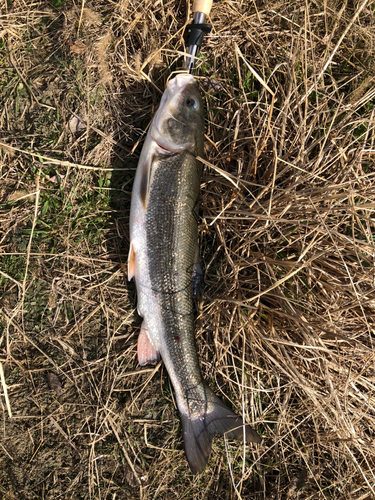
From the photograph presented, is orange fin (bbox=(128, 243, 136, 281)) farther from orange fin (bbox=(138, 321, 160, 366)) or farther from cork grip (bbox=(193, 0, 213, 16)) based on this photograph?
cork grip (bbox=(193, 0, 213, 16))

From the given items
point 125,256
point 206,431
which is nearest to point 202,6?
point 125,256

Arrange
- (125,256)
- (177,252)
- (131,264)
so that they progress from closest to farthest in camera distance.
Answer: (177,252) < (131,264) < (125,256)

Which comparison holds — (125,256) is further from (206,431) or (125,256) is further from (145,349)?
(206,431)

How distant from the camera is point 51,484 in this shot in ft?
8.59

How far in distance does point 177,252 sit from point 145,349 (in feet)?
2.86

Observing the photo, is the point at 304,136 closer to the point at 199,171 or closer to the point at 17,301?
the point at 199,171

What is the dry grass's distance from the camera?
106 inches

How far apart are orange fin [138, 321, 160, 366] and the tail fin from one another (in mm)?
516

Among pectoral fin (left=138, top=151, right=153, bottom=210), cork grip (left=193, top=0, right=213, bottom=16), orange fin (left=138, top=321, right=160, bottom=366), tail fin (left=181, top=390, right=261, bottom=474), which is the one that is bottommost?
tail fin (left=181, top=390, right=261, bottom=474)

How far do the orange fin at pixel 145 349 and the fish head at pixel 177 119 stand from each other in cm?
149

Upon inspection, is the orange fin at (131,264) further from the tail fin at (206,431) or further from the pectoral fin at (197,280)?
the tail fin at (206,431)

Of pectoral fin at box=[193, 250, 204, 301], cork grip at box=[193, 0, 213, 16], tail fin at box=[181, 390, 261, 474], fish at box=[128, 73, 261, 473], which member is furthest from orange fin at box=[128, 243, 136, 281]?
cork grip at box=[193, 0, 213, 16]

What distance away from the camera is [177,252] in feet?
8.34

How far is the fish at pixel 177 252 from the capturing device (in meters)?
2.54
